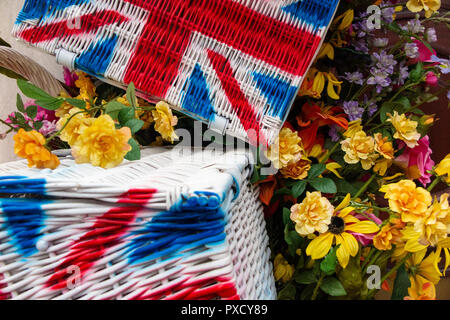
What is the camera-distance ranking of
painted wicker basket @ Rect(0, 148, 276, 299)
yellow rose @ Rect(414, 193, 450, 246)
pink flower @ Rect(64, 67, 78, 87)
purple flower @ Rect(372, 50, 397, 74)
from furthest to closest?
1. pink flower @ Rect(64, 67, 78, 87)
2. purple flower @ Rect(372, 50, 397, 74)
3. yellow rose @ Rect(414, 193, 450, 246)
4. painted wicker basket @ Rect(0, 148, 276, 299)

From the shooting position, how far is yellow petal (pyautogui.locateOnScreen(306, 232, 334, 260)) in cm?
53

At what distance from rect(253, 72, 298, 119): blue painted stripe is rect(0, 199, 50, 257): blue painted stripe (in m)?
0.41

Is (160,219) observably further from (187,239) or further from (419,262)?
(419,262)

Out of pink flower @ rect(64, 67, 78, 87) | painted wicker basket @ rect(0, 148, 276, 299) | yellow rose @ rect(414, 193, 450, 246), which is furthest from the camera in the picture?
pink flower @ rect(64, 67, 78, 87)

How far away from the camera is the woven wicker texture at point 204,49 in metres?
0.63

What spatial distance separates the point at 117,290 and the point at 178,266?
7 centimetres

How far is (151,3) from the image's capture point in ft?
2.08

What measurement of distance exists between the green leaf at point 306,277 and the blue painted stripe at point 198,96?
1.08 feet

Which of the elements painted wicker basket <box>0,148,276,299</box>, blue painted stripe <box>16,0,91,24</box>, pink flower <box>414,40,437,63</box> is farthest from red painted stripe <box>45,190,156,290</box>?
pink flower <box>414,40,437,63</box>

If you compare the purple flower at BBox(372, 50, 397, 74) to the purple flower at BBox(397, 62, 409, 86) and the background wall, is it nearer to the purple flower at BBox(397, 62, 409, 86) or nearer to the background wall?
the purple flower at BBox(397, 62, 409, 86)

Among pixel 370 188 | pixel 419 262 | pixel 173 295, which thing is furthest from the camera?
pixel 370 188

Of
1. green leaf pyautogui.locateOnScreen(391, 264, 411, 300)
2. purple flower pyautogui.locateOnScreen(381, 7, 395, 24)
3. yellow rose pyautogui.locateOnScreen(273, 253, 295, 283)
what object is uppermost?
purple flower pyautogui.locateOnScreen(381, 7, 395, 24)

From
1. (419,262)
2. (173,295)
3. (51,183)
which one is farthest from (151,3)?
(419,262)

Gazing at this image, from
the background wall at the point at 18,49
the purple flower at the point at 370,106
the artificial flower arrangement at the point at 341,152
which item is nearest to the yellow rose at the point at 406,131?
the artificial flower arrangement at the point at 341,152
